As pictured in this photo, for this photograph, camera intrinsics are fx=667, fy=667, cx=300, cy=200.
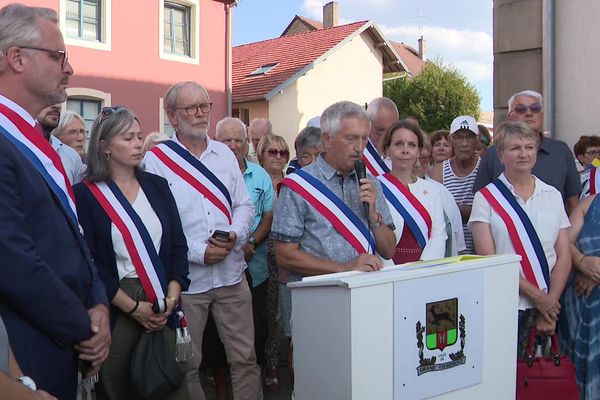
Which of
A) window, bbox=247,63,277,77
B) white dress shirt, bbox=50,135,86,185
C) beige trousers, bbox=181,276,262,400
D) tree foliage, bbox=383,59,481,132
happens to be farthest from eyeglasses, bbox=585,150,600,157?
tree foliage, bbox=383,59,481,132

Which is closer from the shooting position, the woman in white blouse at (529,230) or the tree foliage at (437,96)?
the woman in white blouse at (529,230)

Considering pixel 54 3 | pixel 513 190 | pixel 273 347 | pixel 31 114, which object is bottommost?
pixel 273 347

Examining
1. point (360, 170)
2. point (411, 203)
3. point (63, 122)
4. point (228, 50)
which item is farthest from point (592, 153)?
point (228, 50)

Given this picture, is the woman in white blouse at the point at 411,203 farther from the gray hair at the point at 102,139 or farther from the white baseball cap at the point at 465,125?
the gray hair at the point at 102,139

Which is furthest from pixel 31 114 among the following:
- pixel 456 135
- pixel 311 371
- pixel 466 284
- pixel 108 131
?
pixel 456 135

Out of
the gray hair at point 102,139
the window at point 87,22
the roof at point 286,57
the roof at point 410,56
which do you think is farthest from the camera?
the roof at point 410,56

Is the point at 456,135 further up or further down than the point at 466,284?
further up

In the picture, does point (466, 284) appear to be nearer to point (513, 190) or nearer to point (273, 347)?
point (513, 190)

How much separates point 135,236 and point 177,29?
50.5 ft

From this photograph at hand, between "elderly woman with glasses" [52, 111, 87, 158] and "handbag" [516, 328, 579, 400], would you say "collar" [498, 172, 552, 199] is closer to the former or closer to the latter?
"handbag" [516, 328, 579, 400]

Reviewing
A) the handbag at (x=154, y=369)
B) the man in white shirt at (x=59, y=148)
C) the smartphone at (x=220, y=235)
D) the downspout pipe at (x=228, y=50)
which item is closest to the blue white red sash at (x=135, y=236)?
the handbag at (x=154, y=369)

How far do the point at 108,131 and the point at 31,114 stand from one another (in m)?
0.90

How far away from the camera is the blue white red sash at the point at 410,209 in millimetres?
3674

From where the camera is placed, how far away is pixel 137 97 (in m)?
16.5
